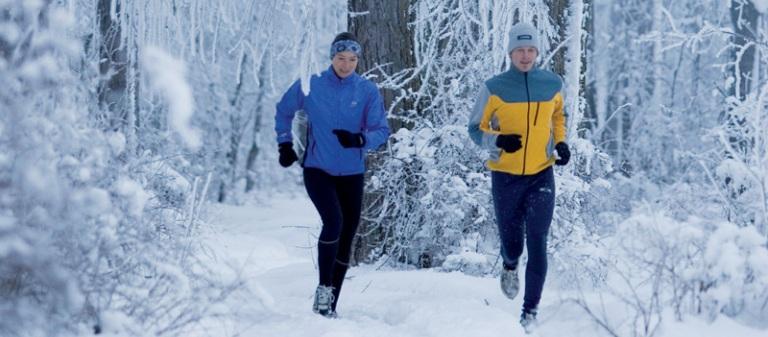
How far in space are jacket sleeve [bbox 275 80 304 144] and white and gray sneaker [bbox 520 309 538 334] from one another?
1575 millimetres

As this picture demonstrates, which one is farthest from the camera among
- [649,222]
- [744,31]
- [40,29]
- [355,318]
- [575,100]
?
[744,31]

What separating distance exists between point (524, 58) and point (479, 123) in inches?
16.1

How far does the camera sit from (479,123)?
15.7ft

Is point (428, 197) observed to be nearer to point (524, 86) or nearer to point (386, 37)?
point (386, 37)

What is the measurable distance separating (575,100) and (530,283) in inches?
82.5

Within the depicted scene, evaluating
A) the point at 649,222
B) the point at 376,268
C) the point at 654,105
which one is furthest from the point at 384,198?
the point at 654,105

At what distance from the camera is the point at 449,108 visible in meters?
6.57

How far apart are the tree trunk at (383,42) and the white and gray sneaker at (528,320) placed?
2.22 metres

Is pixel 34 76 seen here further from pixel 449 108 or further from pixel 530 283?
pixel 449 108

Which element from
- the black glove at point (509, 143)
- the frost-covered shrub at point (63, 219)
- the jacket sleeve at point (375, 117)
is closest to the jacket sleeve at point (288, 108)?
the jacket sleeve at point (375, 117)

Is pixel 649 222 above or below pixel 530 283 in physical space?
above

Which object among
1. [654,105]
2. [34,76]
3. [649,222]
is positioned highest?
[34,76]

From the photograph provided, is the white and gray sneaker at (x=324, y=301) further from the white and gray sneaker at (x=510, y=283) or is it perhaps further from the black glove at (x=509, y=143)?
the black glove at (x=509, y=143)

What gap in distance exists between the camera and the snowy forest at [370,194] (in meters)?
3.19
